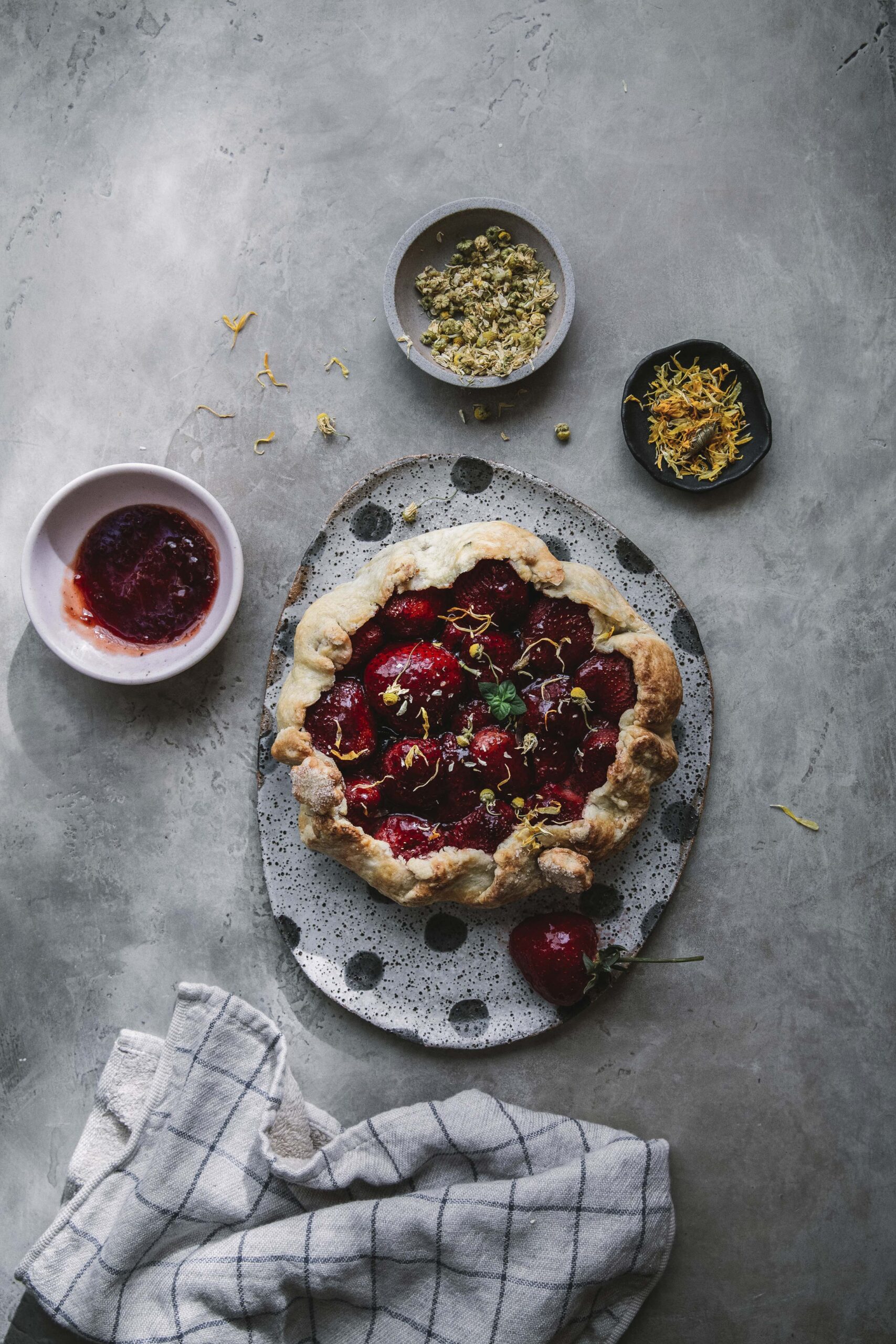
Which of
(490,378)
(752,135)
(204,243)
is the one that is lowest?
(490,378)

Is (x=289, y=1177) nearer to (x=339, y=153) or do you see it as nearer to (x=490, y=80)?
(x=339, y=153)

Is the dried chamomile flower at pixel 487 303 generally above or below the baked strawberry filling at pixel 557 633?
above

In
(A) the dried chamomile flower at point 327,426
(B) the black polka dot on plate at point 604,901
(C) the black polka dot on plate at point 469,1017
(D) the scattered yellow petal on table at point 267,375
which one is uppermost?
(D) the scattered yellow petal on table at point 267,375

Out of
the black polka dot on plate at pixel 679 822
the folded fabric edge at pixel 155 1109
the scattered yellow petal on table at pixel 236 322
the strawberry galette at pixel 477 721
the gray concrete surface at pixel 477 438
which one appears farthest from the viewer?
the scattered yellow petal on table at pixel 236 322

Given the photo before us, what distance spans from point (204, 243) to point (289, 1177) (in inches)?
150

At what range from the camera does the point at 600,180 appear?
391 centimetres

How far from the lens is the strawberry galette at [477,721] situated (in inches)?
131

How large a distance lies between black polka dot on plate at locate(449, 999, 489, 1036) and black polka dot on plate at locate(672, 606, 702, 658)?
5.38ft

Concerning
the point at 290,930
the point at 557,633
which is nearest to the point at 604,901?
the point at 557,633

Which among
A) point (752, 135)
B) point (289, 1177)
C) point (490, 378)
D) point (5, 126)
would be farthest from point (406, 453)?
point (289, 1177)

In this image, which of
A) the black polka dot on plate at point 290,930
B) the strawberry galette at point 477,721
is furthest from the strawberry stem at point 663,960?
the black polka dot on plate at point 290,930

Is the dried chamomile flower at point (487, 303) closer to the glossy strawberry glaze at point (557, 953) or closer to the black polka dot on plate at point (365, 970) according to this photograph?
the glossy strawberry glaze at point (557, 953)

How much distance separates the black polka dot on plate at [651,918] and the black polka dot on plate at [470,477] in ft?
5.92

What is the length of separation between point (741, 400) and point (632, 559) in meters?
0.80
